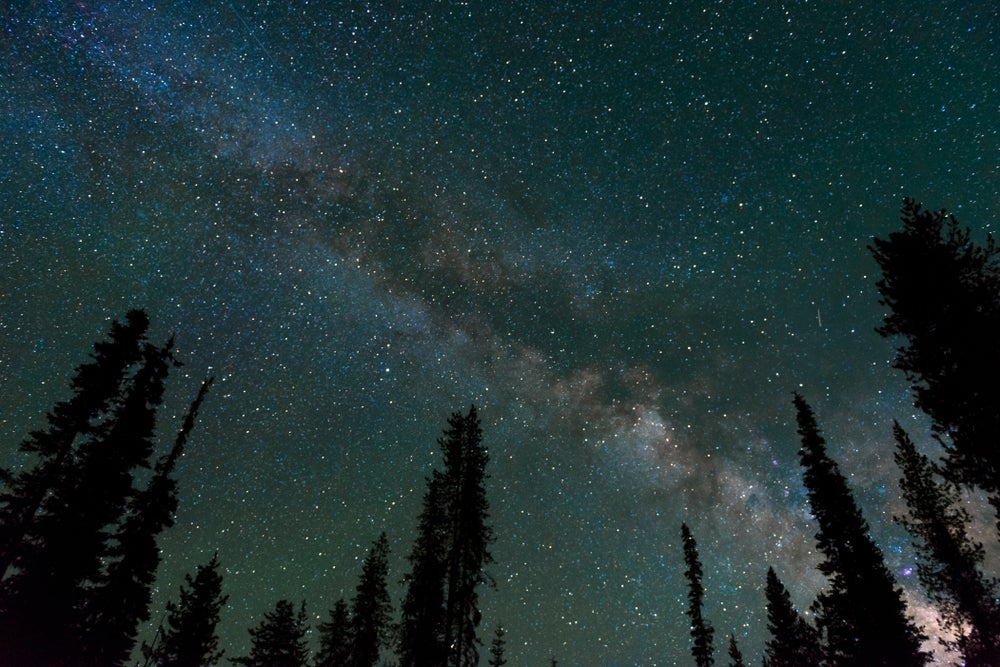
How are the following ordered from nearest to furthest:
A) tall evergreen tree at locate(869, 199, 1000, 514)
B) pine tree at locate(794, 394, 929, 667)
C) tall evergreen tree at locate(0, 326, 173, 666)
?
tall evergreen tree at locate(869, 199, 1000, 514) → tall evergreen tree at locate(0, 326, 173, 666) → pine tree at locate(794, 394, 929, 667)

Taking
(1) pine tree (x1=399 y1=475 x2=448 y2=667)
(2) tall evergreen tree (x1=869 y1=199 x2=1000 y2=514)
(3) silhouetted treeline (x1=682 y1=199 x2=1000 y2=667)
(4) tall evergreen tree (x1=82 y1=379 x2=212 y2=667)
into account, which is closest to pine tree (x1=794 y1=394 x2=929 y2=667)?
(3) silhouetted treeline (x1=682 y1=199 x2=1000 y2=667)

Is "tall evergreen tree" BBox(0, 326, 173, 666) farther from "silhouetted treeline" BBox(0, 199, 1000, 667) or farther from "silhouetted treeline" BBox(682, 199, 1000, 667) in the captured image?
"silhouetted treeline" BBox(682, 199, 1000, 667)

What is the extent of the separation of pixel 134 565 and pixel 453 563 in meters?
13.2

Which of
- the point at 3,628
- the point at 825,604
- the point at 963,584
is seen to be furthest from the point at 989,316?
the point at 3,628

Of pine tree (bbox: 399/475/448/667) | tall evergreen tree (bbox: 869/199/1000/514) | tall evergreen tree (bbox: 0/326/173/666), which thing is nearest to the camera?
tall evergreen tree (bbox: 869/199/1000/514)

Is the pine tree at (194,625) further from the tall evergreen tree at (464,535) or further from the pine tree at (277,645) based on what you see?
the tall evergreen tree at (464,535)

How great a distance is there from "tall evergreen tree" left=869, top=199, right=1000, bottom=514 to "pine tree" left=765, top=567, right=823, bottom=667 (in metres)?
27.1

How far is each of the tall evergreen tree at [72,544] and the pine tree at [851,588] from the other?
30.7m

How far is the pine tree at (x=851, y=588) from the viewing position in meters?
20.8

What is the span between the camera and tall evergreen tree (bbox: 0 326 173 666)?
17.5 meters

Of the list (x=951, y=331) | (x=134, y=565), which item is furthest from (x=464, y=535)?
(x=951, y=331)

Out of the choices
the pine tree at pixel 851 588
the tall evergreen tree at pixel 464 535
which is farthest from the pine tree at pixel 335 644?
the pine tree at pixel 851 588

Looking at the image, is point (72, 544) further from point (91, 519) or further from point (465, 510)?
point (465, 510)

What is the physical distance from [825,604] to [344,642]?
1267 inches
